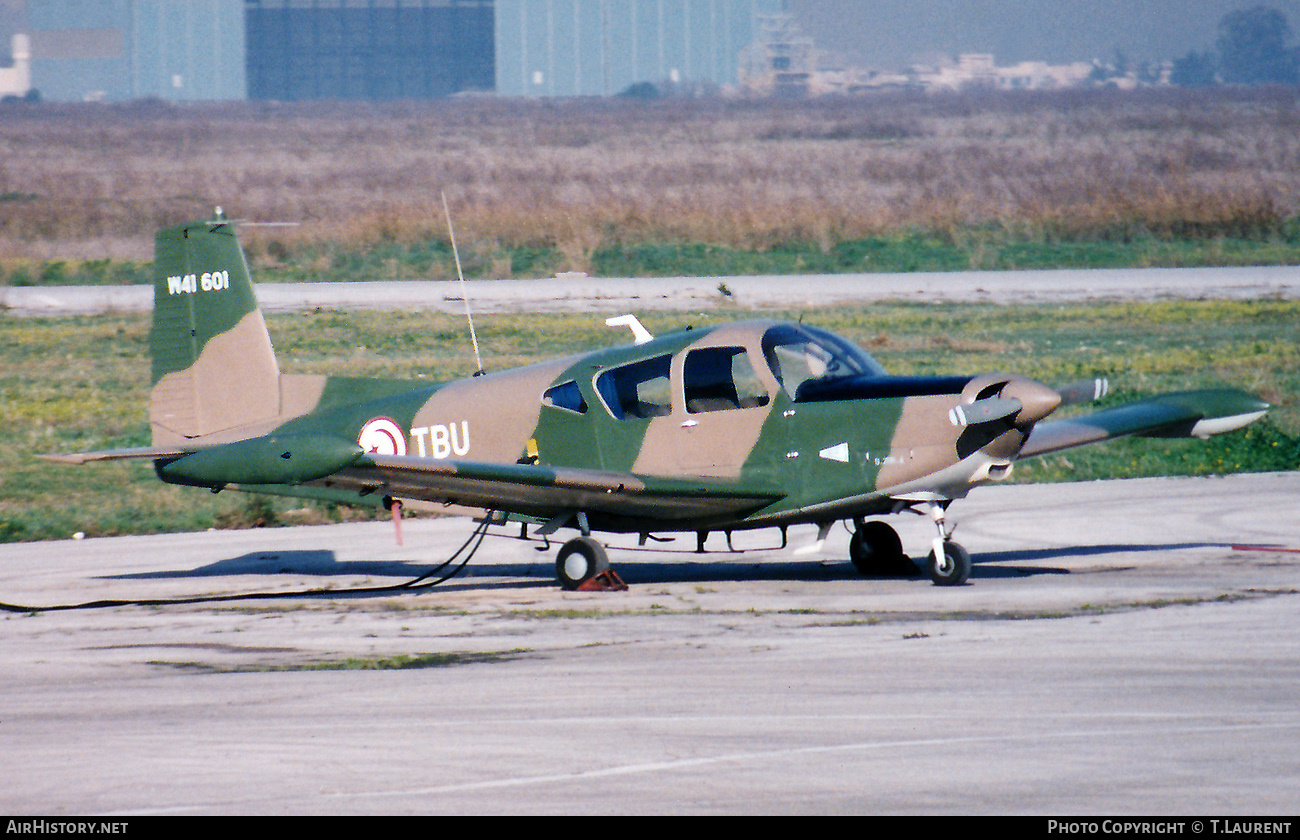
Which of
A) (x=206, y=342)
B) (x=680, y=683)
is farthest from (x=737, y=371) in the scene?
(x=206, y=342)

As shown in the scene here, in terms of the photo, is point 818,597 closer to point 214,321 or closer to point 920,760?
point 920,760

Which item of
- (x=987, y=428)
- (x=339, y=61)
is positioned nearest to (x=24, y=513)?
(x=987, y=428)

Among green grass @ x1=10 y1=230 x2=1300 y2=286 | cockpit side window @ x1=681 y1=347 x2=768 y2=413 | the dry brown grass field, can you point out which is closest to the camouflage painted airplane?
cockpit side window @ x1=681 y1=347 x2=768 y2=413

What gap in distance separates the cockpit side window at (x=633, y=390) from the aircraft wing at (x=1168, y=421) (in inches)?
120

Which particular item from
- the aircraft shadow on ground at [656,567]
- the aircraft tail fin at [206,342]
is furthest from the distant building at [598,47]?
the aircraft tail fin at [206,342]

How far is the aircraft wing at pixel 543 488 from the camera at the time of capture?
35.9ft

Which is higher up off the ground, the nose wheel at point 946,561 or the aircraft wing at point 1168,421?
the aircraft wing at point 1168,421

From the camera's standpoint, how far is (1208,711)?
7730 mm

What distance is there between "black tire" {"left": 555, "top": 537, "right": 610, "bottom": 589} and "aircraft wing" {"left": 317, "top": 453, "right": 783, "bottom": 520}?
297mm

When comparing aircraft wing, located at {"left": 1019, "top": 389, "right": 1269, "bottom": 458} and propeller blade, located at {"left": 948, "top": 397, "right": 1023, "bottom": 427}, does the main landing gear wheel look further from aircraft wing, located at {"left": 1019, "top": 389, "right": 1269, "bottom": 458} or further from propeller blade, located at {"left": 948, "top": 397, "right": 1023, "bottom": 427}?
propeller blade, located at {"left": 948, "top": 397, "right": 1023, "bottom": 427}

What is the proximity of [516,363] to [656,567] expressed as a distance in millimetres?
10461

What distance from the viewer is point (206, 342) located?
42.8 ft

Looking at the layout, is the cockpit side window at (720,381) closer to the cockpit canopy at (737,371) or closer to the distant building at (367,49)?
the cockpit canopy at (737,371)

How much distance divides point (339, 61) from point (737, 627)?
6616 inches
